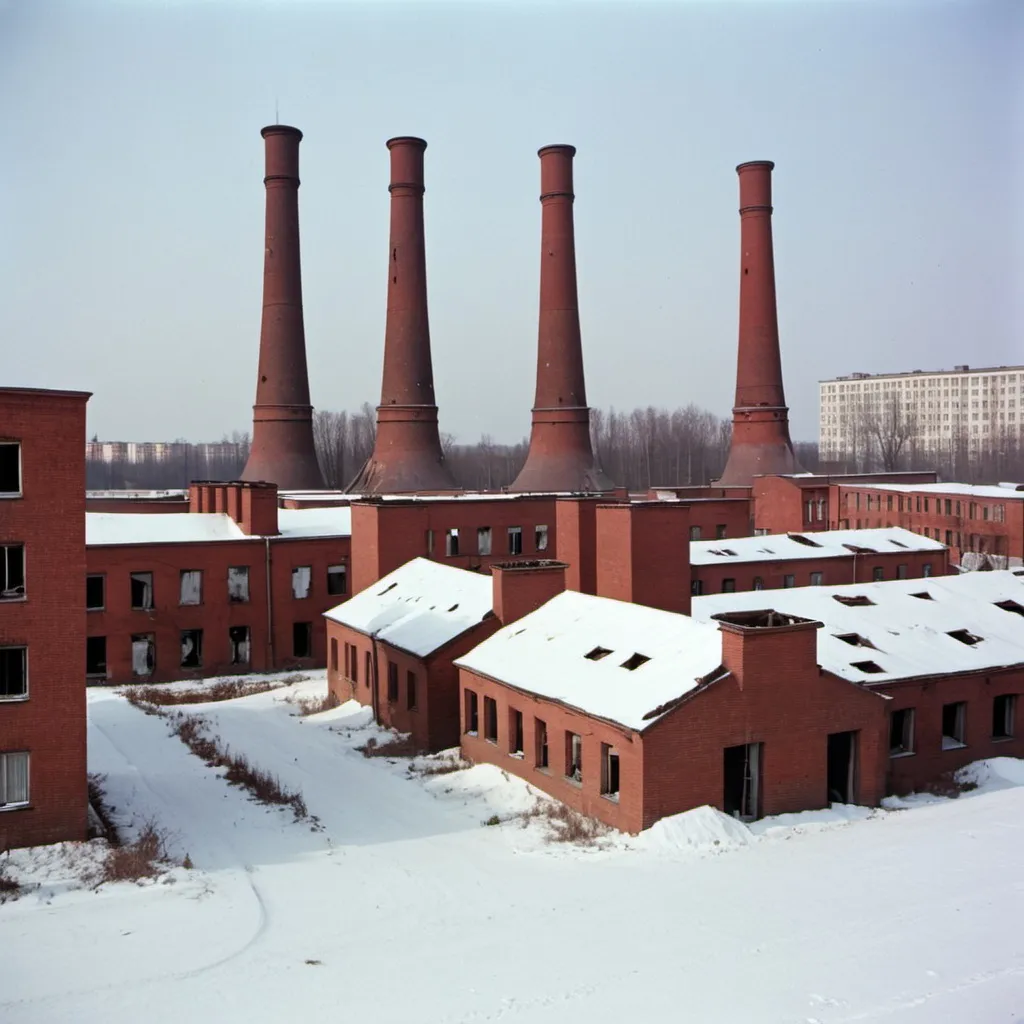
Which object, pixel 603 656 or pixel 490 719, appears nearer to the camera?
pixel 603 656

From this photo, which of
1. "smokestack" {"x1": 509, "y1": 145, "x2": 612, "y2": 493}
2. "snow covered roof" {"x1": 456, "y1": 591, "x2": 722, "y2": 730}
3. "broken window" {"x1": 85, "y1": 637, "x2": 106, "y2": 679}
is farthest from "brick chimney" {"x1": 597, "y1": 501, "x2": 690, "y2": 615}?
"smokestack" {"x1": 509, "y1": 145, "x2": 612, "y2": 493}

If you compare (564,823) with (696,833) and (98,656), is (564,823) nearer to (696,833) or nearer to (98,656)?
(696,833)

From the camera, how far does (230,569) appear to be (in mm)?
33812

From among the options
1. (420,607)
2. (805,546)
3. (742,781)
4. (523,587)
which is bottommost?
(742,781)

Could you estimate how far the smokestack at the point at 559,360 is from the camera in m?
47.1

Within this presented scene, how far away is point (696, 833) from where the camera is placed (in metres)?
16.1

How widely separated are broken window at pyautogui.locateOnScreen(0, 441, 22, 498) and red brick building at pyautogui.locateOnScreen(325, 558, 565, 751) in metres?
9.36

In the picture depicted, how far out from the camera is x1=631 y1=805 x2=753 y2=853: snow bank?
1588cm

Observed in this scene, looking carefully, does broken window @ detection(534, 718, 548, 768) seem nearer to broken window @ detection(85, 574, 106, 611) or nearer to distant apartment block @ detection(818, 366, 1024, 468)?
broken window @ detection(85, 574, 106, 611)

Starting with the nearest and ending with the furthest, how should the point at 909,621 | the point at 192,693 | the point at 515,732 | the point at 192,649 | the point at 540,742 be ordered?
1. the point at 540,742
2. the point at 515,732
3. the point at 909,621
4. the point at 192,693
5. the point at 192,649

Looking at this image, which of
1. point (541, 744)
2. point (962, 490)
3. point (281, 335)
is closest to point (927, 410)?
point (962, 490)

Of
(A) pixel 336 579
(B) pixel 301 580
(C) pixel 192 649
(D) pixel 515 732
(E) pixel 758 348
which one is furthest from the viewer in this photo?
(E) pixel 758 348

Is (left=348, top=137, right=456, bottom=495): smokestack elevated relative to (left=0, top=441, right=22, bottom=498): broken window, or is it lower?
elevated

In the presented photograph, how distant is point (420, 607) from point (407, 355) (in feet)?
74.6
